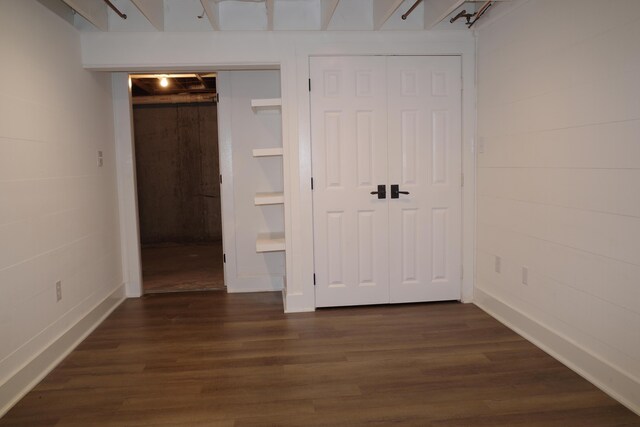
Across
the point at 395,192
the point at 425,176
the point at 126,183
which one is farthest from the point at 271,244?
the point at 126,183

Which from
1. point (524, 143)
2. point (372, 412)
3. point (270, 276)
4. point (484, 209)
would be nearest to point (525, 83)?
point (524, 143)

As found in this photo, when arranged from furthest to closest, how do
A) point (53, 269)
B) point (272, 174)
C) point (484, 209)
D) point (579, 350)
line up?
1. point (272, 174)
2. point (484, 209)
3. point (53, 269)
4. point (579, 350)

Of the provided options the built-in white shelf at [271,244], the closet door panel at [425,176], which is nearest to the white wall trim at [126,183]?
the built-in white shelf at [271,244]

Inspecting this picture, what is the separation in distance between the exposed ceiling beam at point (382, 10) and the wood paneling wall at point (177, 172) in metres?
5.04

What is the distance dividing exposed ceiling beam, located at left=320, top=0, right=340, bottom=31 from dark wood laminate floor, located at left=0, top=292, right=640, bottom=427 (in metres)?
2.44

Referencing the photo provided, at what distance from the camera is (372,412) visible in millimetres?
2447

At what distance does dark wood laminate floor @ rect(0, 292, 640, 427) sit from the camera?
242 centimetres

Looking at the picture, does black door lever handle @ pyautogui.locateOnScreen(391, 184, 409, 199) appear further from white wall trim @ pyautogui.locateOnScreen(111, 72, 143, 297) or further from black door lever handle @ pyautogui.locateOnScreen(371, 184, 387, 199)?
white wall trim @ pyautogui.locateOnScreen(111, 72, 143, 297)

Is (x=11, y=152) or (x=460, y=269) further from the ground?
(x=11, y=152)

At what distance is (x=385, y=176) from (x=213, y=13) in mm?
1944

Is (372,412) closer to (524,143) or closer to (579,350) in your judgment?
(579,350)

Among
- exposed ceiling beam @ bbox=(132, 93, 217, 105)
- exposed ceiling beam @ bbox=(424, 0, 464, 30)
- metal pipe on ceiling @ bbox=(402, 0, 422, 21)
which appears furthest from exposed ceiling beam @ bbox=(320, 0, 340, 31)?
exposed ceiling beam @ bbox=(132, 93, 217, 105)

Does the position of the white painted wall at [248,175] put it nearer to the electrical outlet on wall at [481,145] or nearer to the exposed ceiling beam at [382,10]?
the exposed ceiling beam at [382,10]

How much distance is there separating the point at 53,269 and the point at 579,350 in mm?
3484
